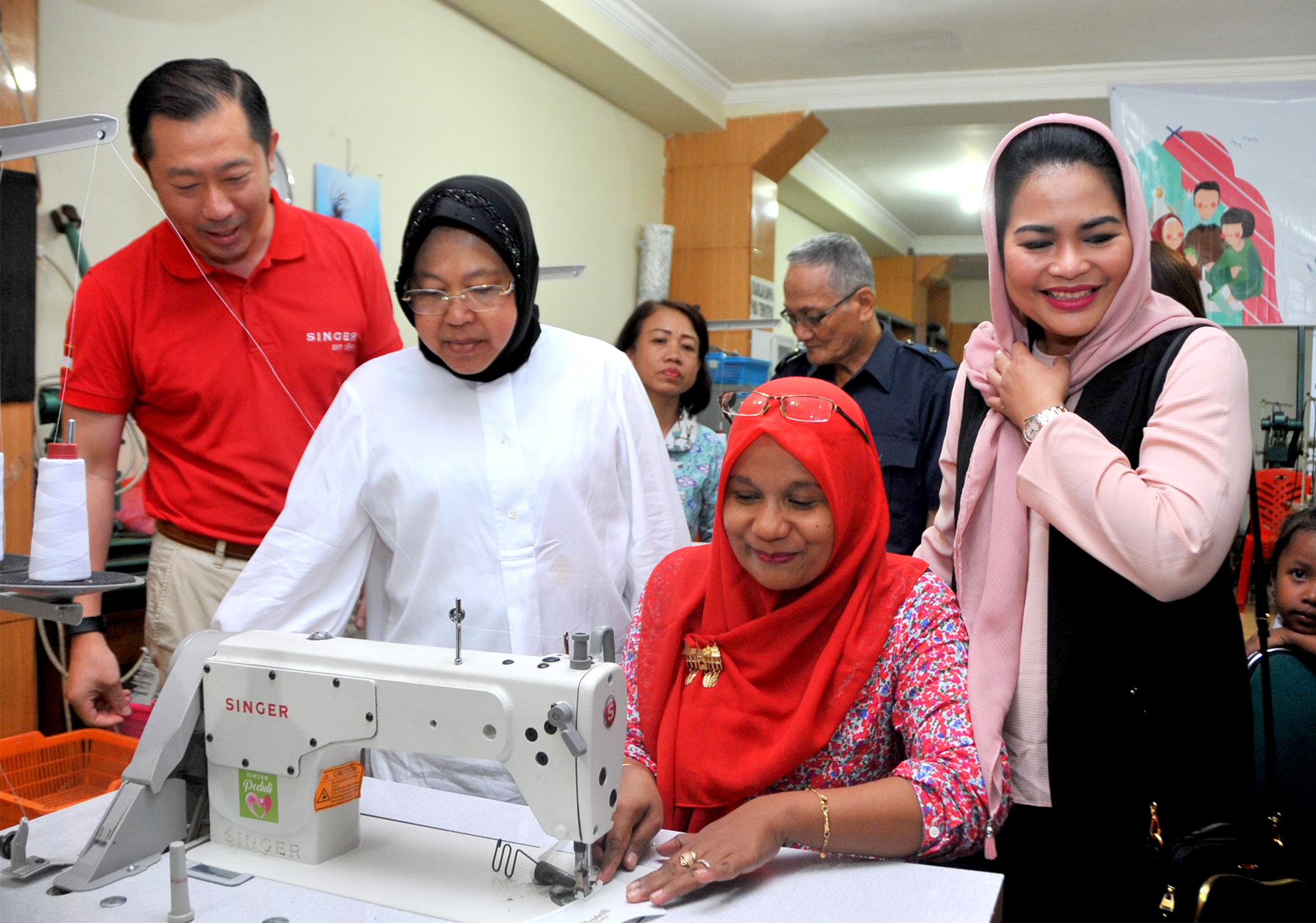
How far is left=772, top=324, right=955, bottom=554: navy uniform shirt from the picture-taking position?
2.52 metres

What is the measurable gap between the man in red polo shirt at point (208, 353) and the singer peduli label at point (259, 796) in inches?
→ 31.3

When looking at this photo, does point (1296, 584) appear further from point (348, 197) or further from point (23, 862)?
point (348, 197)

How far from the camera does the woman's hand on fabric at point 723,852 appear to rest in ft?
3.64

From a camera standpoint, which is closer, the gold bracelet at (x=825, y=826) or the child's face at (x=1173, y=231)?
the gold bracelet at (x=825, y=826)

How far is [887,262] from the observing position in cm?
1177

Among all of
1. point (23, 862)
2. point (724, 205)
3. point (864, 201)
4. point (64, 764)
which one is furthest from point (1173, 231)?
point (864, 201)

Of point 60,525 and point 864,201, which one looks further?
point 864,201

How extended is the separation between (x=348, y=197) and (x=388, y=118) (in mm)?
435

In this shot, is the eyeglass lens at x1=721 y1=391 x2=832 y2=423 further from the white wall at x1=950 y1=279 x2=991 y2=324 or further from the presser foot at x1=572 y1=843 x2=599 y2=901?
the white wall at x1=950 y1=279 x2=991 y2=324

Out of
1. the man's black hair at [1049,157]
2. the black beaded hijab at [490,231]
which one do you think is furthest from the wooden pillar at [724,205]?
the man's black hair at [1049,157]

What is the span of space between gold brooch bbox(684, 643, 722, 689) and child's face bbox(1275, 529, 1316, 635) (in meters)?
1.41

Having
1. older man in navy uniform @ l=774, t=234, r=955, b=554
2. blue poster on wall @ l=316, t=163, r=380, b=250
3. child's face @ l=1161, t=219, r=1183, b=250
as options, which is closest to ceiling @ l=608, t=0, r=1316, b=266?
child's face @ l=1161, t=219, r=1183, b=250

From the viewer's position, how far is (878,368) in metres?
2.65

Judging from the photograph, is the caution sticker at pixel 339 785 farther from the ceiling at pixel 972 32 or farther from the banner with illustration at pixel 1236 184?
the ceiling at pixel 972 32
